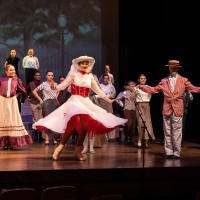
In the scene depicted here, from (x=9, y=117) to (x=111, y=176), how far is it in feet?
10.6

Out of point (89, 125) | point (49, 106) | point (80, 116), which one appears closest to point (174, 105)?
point (89, 125)

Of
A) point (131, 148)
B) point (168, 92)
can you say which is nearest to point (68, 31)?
point (131, 148)

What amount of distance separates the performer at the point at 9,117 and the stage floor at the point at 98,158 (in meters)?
0.22

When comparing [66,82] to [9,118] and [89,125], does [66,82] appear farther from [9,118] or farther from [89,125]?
[9,118]

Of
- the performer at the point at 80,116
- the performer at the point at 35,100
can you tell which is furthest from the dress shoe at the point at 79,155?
the performer at the point at 35,100

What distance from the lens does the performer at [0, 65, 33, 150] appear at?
10.4m

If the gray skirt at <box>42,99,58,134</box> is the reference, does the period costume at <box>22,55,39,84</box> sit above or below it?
above

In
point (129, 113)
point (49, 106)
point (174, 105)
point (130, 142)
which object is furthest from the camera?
point (130, 142)

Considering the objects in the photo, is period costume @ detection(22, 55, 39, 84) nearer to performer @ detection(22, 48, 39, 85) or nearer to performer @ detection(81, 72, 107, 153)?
performer @ detection(22, 48, 39, 85)

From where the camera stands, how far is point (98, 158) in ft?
30.0

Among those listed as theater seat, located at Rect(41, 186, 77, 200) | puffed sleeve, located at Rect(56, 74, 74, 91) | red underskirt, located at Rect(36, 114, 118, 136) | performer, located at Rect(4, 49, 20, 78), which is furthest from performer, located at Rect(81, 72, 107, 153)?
theater seat, located at Rect(41, 186, 77, 200)

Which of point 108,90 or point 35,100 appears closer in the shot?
point 35,100

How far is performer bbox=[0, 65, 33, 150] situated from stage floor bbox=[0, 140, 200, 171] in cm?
22

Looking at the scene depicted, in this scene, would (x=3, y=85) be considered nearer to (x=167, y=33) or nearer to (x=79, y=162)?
(x=79, y=162)
